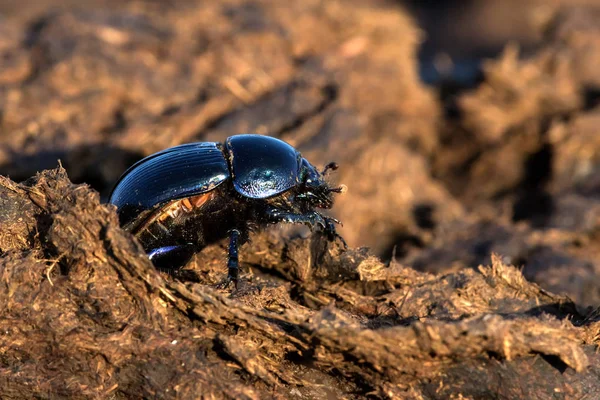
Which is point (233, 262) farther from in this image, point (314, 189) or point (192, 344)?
point (314, 189)

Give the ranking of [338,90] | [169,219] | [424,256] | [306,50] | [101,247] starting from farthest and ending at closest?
[306,50], [338,90], [424,256], [169,219], [101,247]

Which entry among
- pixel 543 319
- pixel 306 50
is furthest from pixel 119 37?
pixel 543 319

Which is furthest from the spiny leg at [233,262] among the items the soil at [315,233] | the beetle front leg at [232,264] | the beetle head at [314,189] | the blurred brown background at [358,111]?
the blurred brown background at [358,111]

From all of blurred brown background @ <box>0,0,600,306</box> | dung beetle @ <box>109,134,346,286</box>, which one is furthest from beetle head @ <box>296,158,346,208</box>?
blurred brown background @ <box>0,0,600,306</box>

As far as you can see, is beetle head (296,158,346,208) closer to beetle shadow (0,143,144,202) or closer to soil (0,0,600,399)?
soil (0,0,600,399)

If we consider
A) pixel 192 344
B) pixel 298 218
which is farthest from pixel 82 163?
pixel 192 344

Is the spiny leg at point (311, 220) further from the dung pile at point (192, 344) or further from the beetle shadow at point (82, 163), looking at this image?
the beetle shadow at point (82, 163)

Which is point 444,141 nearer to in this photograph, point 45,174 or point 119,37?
point 119,37
